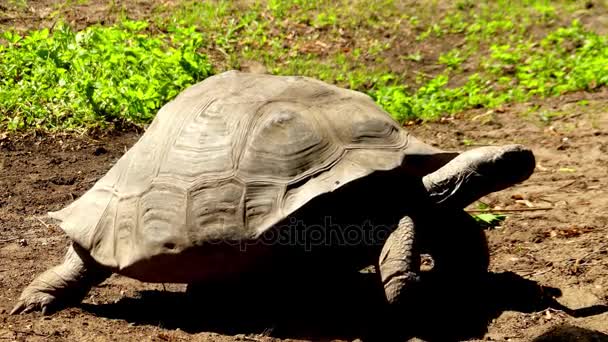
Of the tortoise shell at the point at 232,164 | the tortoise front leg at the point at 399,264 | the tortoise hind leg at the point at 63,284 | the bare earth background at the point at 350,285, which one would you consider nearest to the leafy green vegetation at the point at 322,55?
the bare earth background at the point at 350,285

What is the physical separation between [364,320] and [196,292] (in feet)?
2.88

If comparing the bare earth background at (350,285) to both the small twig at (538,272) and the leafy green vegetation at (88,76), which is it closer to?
the small twig at (538,272)

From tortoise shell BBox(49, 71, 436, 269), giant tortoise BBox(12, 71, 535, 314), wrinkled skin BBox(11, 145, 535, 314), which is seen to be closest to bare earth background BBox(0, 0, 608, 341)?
wrinkled skin BBox(11, 145, 535, 314)

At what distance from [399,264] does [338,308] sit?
27.7 inches

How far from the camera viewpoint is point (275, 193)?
3.60 metres

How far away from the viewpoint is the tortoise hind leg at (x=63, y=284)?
4.00m

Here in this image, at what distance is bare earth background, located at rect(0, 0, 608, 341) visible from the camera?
12.2 feet

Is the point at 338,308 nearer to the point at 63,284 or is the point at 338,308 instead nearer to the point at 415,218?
the point at 415,218

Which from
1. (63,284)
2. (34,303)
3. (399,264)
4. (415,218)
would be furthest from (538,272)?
(34,303)

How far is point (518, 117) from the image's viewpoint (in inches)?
285

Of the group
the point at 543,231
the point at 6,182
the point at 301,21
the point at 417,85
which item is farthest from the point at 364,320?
the point at 301,21

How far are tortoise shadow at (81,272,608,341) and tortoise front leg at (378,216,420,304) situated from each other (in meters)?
0.09

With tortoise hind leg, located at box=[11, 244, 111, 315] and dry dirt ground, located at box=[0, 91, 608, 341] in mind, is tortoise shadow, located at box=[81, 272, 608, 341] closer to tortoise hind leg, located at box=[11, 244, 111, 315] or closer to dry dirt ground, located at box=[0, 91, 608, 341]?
dry dirt ground, located at box=[0, 91, 608, 341]

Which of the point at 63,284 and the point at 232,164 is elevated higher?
the point at 232,164
